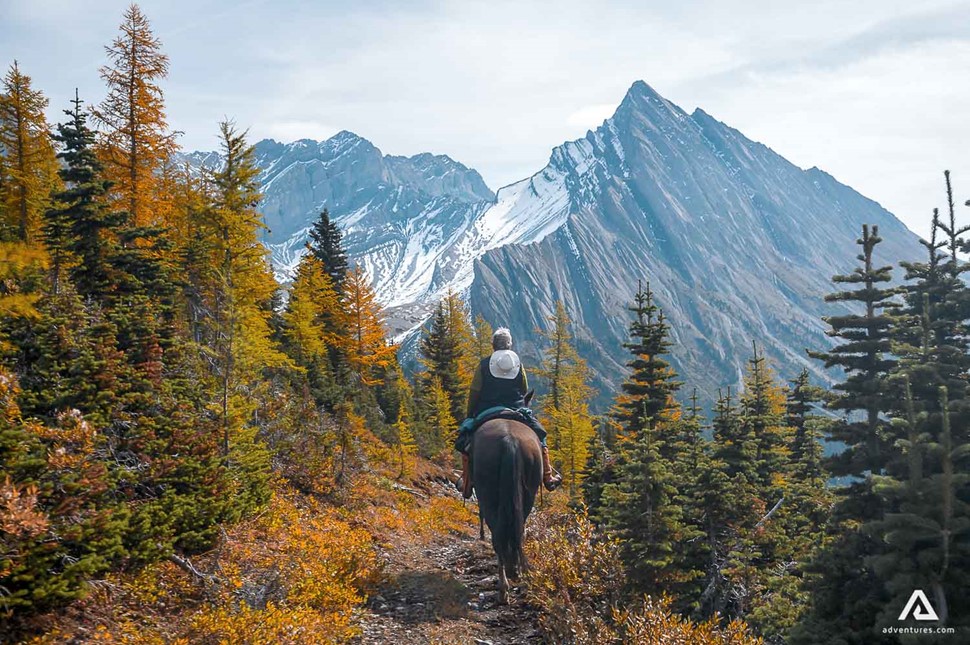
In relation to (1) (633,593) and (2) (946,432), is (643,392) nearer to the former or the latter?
(1) (633,593)

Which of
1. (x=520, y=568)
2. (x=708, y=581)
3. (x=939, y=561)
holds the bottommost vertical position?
(x=708, y=581)

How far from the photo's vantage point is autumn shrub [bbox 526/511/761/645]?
7137mm

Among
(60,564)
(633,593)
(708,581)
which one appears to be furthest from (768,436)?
(60,564)

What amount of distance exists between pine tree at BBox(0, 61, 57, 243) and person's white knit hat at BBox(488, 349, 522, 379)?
2042 centimetres

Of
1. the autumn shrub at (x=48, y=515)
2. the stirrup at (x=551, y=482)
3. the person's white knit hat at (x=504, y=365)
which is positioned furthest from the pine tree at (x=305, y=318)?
the autumn shrub at (x=48, y=515)

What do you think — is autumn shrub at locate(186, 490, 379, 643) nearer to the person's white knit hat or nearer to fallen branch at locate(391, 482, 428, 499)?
the person's white knit hat

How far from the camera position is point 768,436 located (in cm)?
1772

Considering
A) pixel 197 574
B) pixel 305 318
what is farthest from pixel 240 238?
pixel 197 574

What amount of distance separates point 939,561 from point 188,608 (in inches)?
392

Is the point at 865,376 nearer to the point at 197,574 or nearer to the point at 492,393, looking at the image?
the point at 492,393

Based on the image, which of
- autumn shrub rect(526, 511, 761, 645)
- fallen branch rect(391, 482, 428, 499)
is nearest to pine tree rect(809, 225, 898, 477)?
autumn shrub rect(526, 511, 761, 645)

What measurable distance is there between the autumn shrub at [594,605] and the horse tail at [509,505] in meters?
0.59

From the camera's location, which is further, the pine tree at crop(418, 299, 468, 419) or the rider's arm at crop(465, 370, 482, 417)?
the pine tree at crop(418, 299, 468, 419)

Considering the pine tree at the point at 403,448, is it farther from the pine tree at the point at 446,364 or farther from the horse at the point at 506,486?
the horse at the point at 506,486
